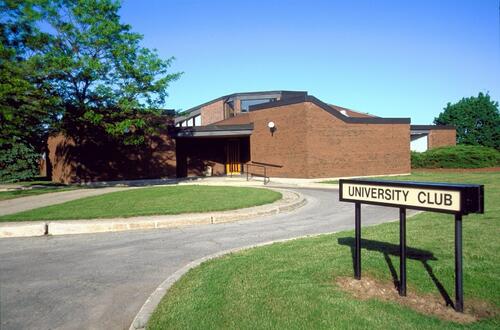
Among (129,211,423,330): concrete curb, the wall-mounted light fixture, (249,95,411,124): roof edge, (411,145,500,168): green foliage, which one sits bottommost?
(129,211,423,330): concrete curb

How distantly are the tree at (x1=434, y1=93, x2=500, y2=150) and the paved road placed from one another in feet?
169

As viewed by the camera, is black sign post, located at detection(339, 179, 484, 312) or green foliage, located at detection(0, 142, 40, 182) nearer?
black sign post, located at detection(339, 179, 484, 312)

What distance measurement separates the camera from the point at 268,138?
2600 centimetres

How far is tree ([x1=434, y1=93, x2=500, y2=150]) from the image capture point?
178 feet

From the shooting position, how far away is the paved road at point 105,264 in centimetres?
442

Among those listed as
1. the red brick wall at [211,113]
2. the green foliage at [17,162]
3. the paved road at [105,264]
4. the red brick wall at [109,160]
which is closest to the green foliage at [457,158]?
the red brick wall at [109,160]

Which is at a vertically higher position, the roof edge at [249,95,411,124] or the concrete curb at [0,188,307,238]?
the roof edge at [249,95,411,124]

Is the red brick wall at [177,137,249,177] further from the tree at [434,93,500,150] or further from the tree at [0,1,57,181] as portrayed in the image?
the tree at [434,93,500,150]

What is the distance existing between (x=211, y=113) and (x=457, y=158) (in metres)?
23.4

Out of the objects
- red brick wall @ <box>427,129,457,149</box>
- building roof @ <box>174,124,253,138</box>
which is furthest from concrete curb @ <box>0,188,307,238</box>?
red brick wall @ <box>427,129,457,149</box>

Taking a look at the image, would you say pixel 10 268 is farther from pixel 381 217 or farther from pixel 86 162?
pixel 86 162

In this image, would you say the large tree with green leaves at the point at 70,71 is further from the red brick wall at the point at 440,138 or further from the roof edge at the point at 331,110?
the red brick wall at the point at 440,138

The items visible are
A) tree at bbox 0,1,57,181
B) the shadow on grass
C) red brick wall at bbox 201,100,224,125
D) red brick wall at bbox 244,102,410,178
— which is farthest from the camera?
red brick wall at bbox 201,100,224,125

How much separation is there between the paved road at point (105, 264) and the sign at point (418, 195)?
9.74 feet
